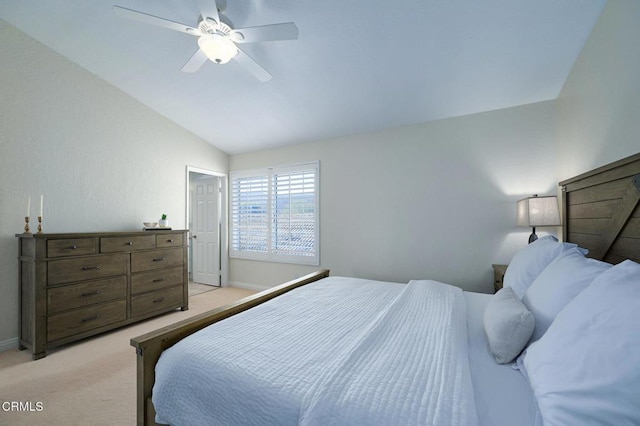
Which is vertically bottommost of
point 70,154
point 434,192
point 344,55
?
point 434,192

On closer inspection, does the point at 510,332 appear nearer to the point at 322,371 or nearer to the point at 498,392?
the point at 498,392

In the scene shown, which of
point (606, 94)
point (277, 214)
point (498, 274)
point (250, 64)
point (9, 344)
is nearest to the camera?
point (606, 94)

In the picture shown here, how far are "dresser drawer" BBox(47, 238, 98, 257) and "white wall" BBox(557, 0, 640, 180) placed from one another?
439 centimetres

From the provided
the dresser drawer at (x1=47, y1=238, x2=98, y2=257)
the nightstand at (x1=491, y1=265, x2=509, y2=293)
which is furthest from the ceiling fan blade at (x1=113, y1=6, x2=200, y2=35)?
the nightstand at (x1=491, y1=265, x2=509, y2=293)

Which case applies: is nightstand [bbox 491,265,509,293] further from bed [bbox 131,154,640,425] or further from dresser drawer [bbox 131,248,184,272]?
dresser drawer [bbox 131,248,184,272]

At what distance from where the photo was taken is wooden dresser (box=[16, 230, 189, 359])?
8.00ft

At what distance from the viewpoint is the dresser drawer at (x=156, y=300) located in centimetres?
313

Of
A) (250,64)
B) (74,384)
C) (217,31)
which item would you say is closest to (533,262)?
(250,64)

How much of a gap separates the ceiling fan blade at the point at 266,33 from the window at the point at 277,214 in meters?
2.21

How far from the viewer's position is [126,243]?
10.00ft

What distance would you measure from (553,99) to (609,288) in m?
2.80

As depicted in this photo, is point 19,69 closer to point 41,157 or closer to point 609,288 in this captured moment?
point 41,157

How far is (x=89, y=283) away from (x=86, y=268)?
0.52 ft

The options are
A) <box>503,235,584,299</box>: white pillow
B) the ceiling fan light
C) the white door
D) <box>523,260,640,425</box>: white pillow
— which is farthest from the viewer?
the white door
